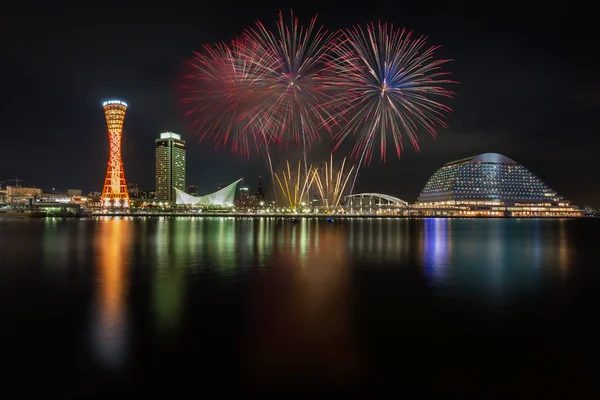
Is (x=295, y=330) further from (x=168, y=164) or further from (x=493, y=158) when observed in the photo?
(x=168, y=164)

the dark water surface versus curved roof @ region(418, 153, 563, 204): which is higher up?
curved roof @ region(418, 153, 563, 204)

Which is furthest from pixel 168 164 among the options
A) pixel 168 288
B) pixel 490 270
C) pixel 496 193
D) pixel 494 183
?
pixel 490 270

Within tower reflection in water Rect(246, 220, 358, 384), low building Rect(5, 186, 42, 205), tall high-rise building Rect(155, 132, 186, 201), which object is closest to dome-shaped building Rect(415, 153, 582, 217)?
tower reflection in water Rect(246, 220, 358, 384)

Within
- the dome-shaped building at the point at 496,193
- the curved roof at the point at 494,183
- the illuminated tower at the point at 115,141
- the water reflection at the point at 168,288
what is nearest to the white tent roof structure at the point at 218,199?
the illuminated tower at the point at 115,141

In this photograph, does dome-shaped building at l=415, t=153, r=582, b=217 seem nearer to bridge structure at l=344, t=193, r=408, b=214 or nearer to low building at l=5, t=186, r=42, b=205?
bridge structure at l=344, t=193, r=408, b=214

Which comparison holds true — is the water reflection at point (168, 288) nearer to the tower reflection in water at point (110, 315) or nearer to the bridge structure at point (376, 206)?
the tower reflection in water at point (110, 315)

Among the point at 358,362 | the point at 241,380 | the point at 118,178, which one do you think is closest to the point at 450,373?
the point at 358,362

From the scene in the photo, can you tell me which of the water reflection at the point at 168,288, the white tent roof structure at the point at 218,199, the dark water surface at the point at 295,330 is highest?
the white tent roof structure at the point at 218,199
